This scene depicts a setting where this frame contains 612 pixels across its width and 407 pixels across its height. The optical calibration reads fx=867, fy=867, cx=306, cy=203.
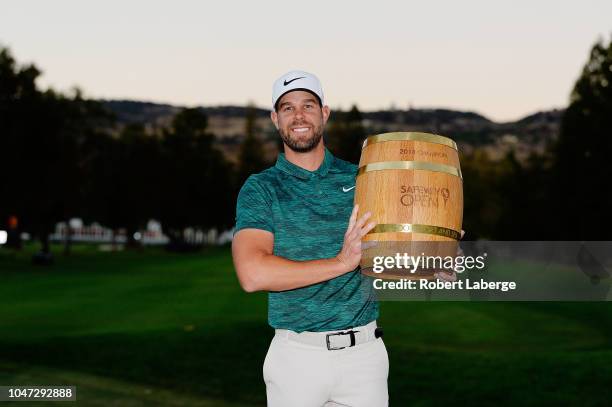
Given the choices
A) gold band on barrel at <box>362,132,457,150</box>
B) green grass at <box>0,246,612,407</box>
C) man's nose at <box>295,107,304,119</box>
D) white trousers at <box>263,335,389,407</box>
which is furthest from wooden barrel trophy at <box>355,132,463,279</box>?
green grass at <box>0,246,612,407</box>

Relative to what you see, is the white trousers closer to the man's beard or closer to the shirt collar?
the shirt collar

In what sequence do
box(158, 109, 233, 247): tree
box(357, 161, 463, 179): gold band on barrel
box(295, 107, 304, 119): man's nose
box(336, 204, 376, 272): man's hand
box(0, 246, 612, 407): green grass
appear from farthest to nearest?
box(158, 109, 233, 247): tree → box(0, 246, 612, 407): green grass → box(295, 107, 304, 119): man's nose → box(357, 161, 463, 179): gold band on barrel → box(336, 204, 376, 272): man's hand

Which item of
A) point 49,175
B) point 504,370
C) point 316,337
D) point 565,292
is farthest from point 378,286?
point 49,175

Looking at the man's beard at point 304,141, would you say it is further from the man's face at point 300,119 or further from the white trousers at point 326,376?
the white trousers at point 326,376

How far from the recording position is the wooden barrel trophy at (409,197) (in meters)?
4.79

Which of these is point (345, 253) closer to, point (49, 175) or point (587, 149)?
point (587, 149)

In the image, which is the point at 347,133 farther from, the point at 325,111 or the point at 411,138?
the point at 411,138

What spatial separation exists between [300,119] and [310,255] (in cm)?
80

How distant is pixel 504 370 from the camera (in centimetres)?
1711

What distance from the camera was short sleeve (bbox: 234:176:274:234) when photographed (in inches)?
197

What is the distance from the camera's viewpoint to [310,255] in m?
5.11

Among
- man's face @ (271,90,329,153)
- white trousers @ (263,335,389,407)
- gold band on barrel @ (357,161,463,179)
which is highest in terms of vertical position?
man's face @ (271,90,329,153)

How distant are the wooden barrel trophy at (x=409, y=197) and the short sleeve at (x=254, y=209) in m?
0.53

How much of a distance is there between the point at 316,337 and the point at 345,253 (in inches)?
34.6
